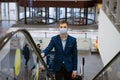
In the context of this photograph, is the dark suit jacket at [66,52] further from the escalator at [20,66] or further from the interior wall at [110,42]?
the interior wall at [110,42]

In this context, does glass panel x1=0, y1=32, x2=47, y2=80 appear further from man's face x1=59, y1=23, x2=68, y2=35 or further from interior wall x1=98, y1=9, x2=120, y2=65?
interior wall x1=98, y1=9, x2=120, y2=65

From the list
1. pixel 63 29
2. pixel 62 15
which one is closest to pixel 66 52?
pixel 63 29

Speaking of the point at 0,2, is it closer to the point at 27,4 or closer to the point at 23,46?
the point at 27,4

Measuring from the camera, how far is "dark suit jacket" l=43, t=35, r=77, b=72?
7.11 metres

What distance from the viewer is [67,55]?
23.9 ft

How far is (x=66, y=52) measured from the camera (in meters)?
7.23

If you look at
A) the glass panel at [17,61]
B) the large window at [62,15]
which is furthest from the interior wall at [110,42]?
the large window at [62,15]

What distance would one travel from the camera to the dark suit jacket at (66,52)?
7113 mm

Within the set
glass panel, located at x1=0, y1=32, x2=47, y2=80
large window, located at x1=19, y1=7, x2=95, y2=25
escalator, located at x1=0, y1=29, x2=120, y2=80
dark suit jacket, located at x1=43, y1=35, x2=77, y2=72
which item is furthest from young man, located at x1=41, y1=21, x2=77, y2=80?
large window, located at x1=19, y1=7, x2=95, y2=25

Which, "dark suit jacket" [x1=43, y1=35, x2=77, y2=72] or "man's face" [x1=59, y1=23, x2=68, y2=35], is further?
"dark suit jacket" [x1=43, y1=35, x2=77, y2=72]

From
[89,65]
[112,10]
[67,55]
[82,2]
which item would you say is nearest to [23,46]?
[67,55]

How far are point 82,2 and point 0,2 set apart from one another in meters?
8.40

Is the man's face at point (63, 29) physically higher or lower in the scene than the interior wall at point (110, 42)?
higher

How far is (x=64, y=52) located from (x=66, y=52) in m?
0.05
